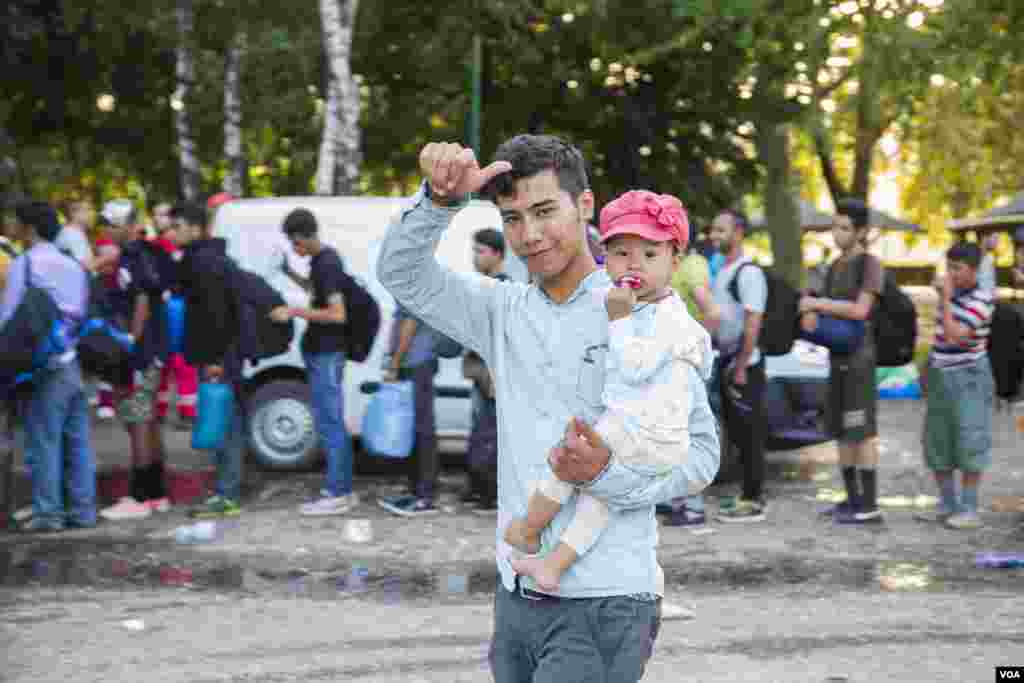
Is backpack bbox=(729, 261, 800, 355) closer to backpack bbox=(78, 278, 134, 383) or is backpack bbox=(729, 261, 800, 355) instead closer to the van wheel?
the van wheel

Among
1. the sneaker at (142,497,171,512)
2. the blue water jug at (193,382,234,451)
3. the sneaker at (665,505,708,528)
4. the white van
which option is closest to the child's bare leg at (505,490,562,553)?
the sneaker at (665,505,708,528)

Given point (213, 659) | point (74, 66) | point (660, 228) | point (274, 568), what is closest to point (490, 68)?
point (74, 66)

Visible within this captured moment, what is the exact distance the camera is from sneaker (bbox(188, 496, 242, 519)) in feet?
32.7

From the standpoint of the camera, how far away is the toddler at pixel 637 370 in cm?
310

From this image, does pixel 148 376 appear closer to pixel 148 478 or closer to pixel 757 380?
pixel 148 478

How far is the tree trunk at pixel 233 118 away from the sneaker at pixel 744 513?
13883 millimetres

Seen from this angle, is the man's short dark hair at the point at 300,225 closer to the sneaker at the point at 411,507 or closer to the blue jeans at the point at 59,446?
the blue jeans at the point at 59,446

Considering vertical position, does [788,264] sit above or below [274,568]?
above

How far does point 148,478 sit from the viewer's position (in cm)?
1029

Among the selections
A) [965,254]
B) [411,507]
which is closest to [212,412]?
[411,507]

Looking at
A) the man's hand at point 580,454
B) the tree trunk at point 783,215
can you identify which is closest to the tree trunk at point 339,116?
the tree trunk at point 783,215

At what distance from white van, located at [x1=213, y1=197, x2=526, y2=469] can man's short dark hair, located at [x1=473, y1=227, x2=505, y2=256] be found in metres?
1.98

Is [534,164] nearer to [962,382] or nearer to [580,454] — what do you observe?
[580,454]

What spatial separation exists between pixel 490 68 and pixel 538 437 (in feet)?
65.4
